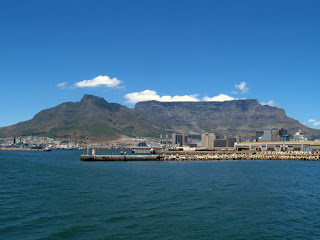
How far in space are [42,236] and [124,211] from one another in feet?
31.6

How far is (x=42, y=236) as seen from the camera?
76.2 feet

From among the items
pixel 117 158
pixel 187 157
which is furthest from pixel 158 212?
pixel 187 157

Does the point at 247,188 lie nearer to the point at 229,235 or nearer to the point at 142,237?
the point at 229,235

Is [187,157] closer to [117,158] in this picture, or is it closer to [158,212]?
[117,158]

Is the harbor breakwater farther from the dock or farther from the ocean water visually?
the ocean water

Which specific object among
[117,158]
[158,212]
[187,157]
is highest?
Answer: [187,157]

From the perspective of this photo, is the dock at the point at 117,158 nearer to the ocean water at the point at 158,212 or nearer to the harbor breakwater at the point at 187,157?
the harbor breakwater at the point at 187,157

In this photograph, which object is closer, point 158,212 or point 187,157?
point 158,212

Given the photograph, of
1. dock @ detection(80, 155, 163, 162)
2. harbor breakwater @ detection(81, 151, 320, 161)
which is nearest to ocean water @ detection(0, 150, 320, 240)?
dock @ detection(80, 155, 163, 162)

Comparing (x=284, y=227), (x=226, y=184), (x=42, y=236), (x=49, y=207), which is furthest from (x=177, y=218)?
(x=226, y=184)

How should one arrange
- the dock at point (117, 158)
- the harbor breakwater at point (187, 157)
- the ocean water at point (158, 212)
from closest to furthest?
the ocean water at point (158, 212), the dock at point (117, 158), the harbor breakwater at point (187, 157)

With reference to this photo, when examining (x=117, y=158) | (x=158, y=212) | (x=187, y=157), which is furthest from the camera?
(x=187, y=157)

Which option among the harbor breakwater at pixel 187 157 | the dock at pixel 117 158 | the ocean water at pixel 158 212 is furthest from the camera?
the harbor breakwater at pixel 187 157

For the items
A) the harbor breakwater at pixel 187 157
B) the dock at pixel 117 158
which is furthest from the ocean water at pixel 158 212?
the harbor breakwater at pixel 187 157
